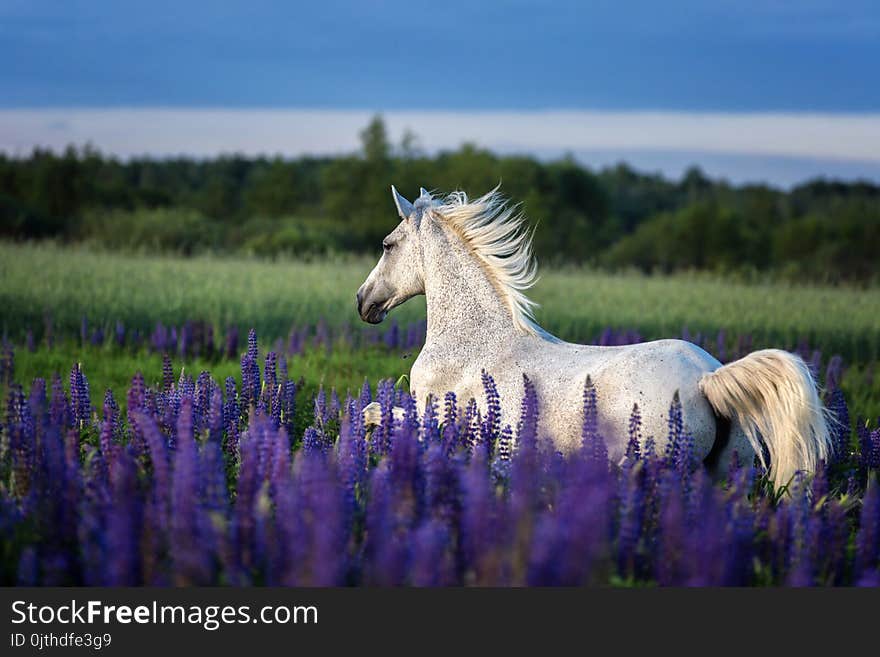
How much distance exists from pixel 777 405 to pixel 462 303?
221 centimetres

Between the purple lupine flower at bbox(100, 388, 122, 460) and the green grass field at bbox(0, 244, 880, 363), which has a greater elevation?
the purple lupine flower at bbox(100, 388, 122, 460)

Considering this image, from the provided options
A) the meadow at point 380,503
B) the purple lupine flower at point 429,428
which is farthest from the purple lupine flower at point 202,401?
the purple lupine flower at point 429,428

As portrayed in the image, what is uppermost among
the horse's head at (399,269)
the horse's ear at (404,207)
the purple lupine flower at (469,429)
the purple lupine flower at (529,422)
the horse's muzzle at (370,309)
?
the horse's ear at (404,207)

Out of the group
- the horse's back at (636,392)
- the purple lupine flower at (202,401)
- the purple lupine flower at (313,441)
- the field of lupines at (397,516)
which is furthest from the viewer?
the purple lupine flower at (202,401)

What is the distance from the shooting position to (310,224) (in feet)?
164

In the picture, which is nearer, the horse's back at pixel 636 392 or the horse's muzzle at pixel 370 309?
the horse's back at pixel 636 392

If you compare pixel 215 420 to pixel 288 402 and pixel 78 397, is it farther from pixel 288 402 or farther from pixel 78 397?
pixel 288 402

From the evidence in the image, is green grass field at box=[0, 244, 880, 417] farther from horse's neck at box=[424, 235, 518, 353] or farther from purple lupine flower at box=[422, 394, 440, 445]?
purple lupine flower at box=[422, 394, 440, 445]

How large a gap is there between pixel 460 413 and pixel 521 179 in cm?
5848

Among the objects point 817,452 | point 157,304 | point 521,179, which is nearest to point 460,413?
point 817,452

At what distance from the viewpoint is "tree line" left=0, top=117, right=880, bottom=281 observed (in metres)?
39.3

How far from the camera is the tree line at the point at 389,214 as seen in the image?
39.3 metres

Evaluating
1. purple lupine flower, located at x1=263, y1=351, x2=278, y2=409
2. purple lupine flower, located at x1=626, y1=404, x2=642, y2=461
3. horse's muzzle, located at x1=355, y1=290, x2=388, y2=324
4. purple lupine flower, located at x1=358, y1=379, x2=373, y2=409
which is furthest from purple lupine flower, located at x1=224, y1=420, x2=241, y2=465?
purple lupine flower, located at x1=626, y1=404, x2=642, y2=461

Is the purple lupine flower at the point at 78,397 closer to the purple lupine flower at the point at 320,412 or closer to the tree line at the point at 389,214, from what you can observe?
the purple lupine flower at the point at 320,412
